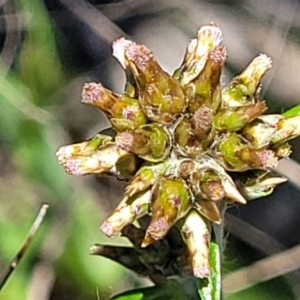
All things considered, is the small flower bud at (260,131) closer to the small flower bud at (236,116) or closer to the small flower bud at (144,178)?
the small flower bud at (236,116)

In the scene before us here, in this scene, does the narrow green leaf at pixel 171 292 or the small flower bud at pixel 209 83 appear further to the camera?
the narrow green leaf at pixel 171 292

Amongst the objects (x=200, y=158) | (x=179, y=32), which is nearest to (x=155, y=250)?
(x=200, y=158)

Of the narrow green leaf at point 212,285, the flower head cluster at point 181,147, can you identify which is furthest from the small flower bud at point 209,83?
the narrow green leaf at point 212,285

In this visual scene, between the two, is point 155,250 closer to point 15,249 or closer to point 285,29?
point 15,249

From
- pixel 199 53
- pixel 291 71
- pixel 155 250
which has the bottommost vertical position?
pixel 291 71

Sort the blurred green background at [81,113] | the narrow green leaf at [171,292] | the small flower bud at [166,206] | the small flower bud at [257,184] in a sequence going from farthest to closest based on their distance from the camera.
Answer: the blurred green background at [81,113] < the narrow green leaf at [171,292] < the small flower bud at [257,184] < the small flower bud at [166,206]

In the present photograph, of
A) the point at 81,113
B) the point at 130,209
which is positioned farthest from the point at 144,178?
the point at 81,113
